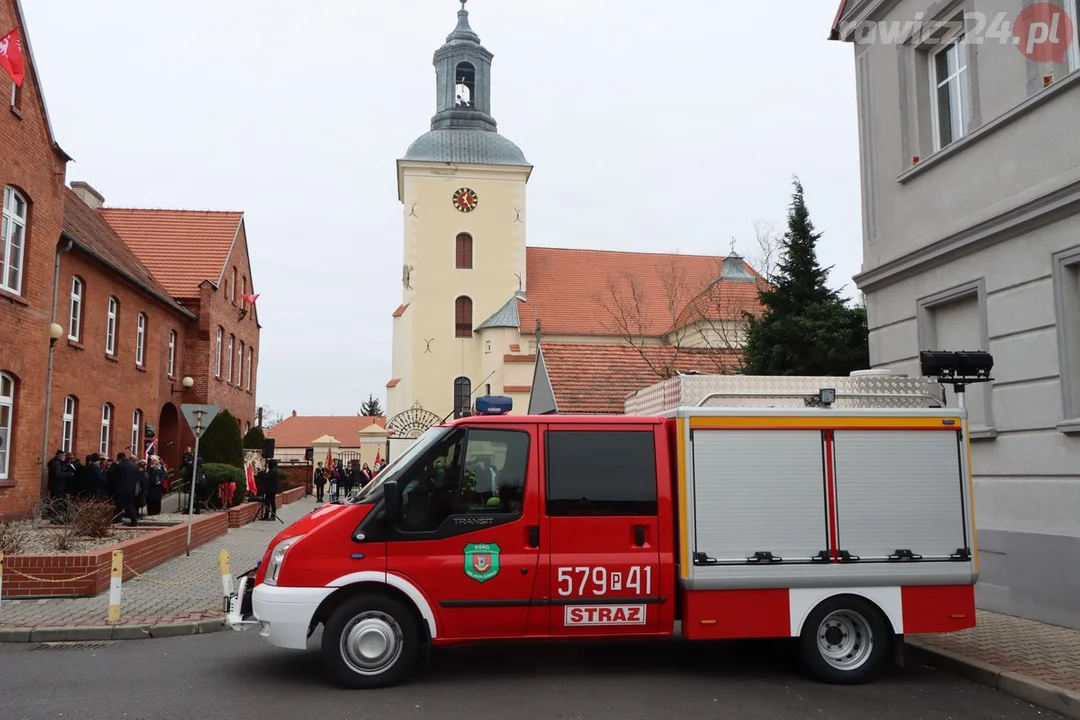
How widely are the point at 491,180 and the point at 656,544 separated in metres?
42.2

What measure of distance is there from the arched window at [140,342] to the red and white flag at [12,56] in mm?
10080

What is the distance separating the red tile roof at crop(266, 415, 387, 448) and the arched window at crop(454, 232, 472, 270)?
153ft

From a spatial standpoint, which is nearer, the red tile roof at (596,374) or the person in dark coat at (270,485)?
the red tile roof at (596,374)

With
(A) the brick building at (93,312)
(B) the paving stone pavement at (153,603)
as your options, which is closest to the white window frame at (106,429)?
(A) the brick building at (93,312)

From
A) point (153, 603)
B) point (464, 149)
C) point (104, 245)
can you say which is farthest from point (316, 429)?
point (153, 603)

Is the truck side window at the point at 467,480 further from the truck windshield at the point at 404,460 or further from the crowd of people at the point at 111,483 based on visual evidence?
the crowd of people at the point at 111,483

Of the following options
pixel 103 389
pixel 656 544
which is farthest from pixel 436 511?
pixel 103 389

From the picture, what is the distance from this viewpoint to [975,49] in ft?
33.4

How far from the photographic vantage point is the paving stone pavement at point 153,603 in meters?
9.42

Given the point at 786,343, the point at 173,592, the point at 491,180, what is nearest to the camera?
the point at 173,592

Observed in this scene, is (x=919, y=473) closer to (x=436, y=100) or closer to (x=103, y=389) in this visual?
(x=103, y=389)

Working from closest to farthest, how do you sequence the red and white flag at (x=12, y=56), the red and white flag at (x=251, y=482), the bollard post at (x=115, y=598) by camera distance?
the bollard post at (x=115, y=598), the red and white flag at (x=12, y=56), the red and white flag at (x=251, y=482)

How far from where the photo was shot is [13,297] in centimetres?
1712

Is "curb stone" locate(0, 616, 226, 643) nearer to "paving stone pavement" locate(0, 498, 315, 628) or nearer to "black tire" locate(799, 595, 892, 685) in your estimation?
"paving stone pavement" locate(0, 498, 315, 628)
